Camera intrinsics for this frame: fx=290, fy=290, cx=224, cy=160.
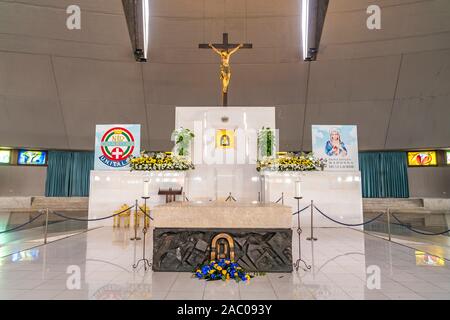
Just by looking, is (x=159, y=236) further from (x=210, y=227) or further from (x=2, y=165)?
(x=2, y=165)

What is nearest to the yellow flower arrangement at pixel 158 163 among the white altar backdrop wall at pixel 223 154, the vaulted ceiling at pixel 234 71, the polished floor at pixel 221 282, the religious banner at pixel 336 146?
the white altar backdrop wall at pixel 223 154

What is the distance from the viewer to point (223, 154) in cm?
986

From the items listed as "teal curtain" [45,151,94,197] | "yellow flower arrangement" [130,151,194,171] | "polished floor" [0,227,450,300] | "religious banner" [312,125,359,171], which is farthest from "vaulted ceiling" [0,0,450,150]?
"polished floor" [0,227,450,300]

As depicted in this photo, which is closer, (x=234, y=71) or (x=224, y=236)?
(x=224, y=236)

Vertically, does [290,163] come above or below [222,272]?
above

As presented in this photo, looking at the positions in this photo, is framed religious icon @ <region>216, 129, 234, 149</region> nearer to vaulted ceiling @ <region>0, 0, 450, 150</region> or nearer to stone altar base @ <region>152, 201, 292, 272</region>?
vaulted ceiling @ <region>0, 0, 450, 150</region>

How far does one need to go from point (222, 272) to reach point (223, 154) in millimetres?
6244

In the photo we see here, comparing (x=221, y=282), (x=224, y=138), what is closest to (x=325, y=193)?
(x=224, y=138)

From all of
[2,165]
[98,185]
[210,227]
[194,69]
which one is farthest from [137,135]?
[2,165]

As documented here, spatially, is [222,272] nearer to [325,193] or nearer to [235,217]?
[235,217]

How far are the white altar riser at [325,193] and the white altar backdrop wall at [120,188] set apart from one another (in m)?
3.01

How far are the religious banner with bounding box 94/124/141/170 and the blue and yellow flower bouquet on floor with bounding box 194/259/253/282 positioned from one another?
652 centimetres

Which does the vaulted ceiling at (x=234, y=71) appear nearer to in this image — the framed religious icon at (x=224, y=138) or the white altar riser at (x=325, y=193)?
the framed religious icon at (x=224, y=138)

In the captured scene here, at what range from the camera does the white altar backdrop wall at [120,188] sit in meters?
9.05
